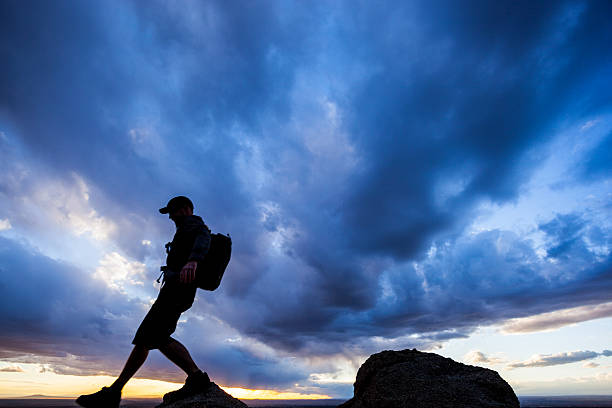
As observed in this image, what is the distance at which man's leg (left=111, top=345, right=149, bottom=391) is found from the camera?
4805 millimetres

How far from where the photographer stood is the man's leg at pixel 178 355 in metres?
5.05

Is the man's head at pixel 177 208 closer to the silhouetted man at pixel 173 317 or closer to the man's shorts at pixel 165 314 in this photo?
the silhouetted man at pixel 173 317

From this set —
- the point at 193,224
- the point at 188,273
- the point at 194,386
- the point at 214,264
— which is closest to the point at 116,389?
the point at 194,386

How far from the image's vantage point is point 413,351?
832 cm

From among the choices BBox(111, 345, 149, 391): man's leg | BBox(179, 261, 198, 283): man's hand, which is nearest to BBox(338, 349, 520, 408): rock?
BBox(111, 345, 149, 391): man's leg

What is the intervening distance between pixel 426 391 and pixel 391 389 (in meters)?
0.69

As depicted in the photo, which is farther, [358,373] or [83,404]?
[358,373]

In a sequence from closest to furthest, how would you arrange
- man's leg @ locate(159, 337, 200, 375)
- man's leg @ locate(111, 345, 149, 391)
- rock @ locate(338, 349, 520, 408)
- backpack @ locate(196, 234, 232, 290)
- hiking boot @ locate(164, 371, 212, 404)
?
man's leg @ locate(111, 345, 149, 391) < man's leg @ locate(159, 337, 200, 375) < backpack @ locate(196, 234, 232, 290) < hiking boot @ locate(164, 371, 212, 404) < rock @ locate(338, 349, 520, 408)

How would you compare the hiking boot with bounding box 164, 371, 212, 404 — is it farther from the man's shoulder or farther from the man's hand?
the man's shoulder

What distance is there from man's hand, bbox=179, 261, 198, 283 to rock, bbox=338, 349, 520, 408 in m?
4.67

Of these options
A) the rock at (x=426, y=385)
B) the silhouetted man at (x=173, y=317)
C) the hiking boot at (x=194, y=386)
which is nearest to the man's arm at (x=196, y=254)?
the silhouetted man at (x=173, y=317)

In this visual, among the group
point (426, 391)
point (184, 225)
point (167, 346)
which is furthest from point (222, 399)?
point (426, 391)

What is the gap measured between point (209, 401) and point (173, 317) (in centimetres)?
151

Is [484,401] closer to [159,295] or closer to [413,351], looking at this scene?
[413,351]
